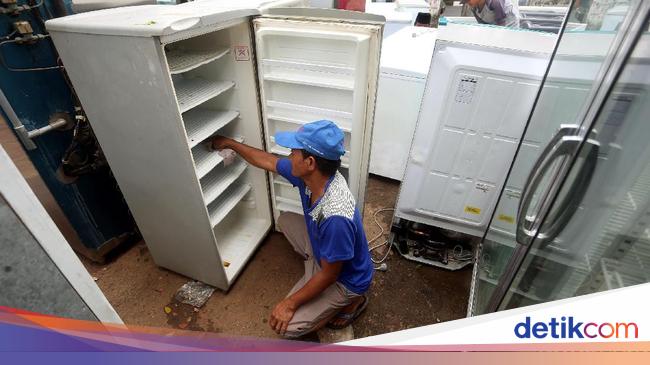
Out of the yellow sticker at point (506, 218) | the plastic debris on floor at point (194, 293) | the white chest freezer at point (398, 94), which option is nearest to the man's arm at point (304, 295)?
the plastic debris on floor at point (194, 293)

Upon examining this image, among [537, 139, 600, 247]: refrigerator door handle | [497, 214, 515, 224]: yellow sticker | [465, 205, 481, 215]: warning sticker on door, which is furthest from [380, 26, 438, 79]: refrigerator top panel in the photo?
[537, 139, 600, 247]: refrigerator door handle

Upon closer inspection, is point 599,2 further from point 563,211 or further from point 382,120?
point 382,120

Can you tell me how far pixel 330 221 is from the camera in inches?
A: 56.2

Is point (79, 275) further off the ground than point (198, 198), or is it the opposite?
point (79, 275)

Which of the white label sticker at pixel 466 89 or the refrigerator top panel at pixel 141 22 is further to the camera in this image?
the white label sticker at pixel 466 89

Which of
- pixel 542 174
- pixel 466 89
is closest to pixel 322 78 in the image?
pixel 466 89

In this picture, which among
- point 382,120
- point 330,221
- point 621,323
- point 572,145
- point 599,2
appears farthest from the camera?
point 382,120

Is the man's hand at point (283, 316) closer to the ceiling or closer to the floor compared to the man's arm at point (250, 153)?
closer to the floor

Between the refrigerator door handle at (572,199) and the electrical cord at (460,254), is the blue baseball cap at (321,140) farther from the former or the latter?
the electrical cord at (460,254)

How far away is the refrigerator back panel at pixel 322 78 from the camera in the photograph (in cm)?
155

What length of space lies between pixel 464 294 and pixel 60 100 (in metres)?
2.75

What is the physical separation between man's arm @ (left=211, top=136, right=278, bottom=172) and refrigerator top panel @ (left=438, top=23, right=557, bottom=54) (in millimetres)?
1188

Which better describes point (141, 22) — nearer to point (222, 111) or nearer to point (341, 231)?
point (222, 111)

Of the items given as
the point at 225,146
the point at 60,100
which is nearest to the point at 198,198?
the point at 225,146
